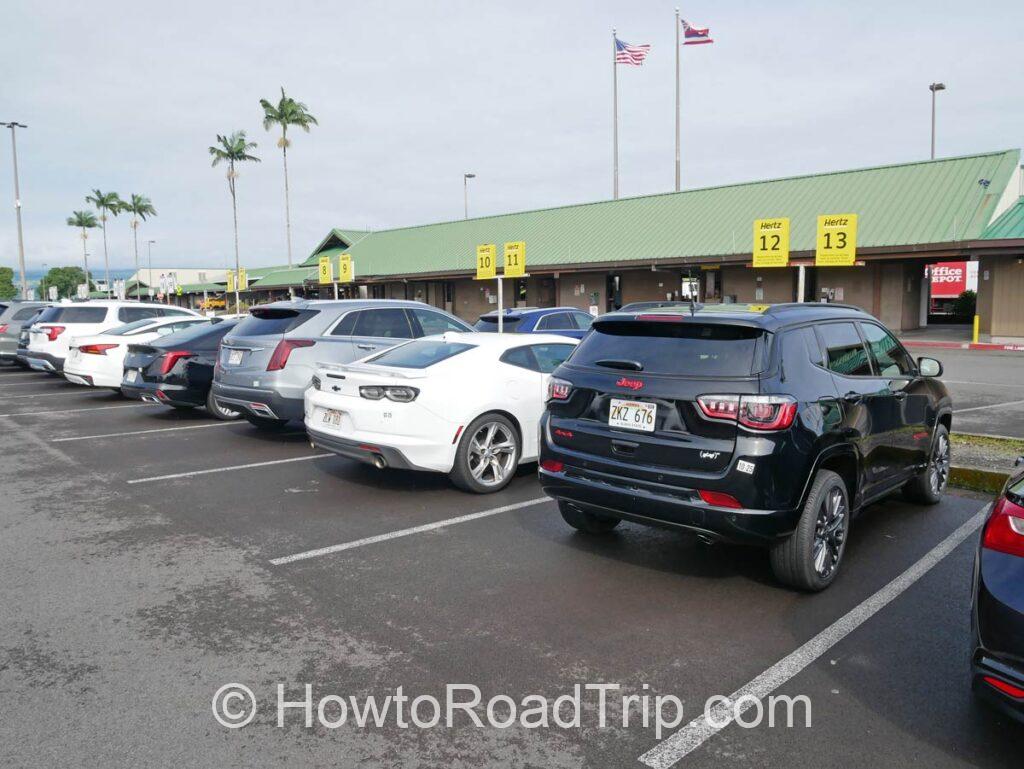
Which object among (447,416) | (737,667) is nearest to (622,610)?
(737,667)

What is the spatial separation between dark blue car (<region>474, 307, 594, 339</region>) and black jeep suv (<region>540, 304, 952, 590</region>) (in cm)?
965

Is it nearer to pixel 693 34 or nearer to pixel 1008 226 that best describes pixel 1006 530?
pixel 1008 226

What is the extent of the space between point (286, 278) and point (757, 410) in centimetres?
5409

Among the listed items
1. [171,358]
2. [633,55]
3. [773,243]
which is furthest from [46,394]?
[633,55]

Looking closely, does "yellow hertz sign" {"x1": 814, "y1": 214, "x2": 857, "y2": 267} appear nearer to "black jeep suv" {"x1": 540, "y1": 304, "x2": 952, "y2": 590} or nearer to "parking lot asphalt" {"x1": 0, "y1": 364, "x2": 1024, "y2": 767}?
"parking lot asphalt" {"x1": 0, "y1": 364, "x2": 1024, "y2": 767}

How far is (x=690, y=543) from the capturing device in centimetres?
586

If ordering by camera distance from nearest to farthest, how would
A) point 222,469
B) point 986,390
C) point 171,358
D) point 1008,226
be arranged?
point 222,469
point 171,358
point 986,390
point 1008,226

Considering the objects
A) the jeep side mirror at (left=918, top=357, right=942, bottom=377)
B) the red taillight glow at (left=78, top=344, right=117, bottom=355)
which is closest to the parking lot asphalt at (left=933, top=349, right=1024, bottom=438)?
the jeep side mirror at (left=918, top=357, right=942, bottom=377)

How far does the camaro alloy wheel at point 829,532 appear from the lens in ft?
15.8

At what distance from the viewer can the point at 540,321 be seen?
1570 centimetres

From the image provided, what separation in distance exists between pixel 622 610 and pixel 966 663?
178 centimetres

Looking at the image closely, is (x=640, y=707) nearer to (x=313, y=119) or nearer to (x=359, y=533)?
(x=359, y=533)

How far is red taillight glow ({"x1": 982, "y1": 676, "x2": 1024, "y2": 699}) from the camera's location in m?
2.84

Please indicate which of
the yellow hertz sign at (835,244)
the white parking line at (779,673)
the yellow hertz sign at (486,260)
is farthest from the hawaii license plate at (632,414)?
the yellow hertz sign at (486,260)
